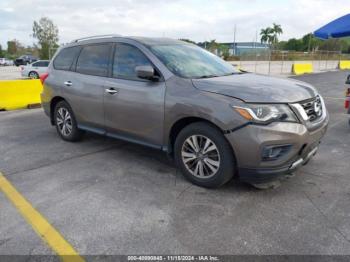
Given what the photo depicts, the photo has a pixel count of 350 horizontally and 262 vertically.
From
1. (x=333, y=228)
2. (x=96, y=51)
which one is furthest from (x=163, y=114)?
(x=333, y=228)

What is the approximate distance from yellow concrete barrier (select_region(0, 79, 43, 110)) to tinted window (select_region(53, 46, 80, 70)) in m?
4.04

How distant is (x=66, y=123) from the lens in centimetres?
562

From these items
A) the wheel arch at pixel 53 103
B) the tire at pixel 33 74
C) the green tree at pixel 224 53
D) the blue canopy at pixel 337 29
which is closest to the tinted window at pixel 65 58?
the wheel arch at pixel 53 103

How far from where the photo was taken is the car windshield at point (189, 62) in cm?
402

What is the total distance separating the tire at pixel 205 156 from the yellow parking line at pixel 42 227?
1.65 metres

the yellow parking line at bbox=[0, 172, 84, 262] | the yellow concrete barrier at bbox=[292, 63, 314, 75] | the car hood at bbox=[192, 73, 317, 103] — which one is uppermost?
the car hood at bbox=[192, 73, 317, 103]

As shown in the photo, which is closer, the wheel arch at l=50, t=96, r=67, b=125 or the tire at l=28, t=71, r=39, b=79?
the wheel arch at l=50, t=96, r=67, b=125

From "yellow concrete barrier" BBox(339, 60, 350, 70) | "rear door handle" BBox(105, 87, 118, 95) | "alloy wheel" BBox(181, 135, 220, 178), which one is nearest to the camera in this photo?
"alloy wheel" BBox(181, 135, 220, 178)

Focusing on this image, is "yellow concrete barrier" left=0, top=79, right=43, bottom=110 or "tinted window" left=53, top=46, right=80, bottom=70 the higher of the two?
"tinted window" left=53, top=46, right=80, bottom=70

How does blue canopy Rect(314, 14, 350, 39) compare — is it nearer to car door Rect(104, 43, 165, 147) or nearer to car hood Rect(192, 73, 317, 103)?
car hood Rect(192, 73, 317, 103)

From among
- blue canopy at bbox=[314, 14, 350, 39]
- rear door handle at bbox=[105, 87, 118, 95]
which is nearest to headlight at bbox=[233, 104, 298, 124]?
rear door handle at bbox=[105, 87, 118, 95]

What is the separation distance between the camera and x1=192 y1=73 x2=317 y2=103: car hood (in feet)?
10.8

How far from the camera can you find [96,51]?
16.3 ft

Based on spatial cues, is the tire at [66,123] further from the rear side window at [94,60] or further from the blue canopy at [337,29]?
the blue canopy at [337,29]
